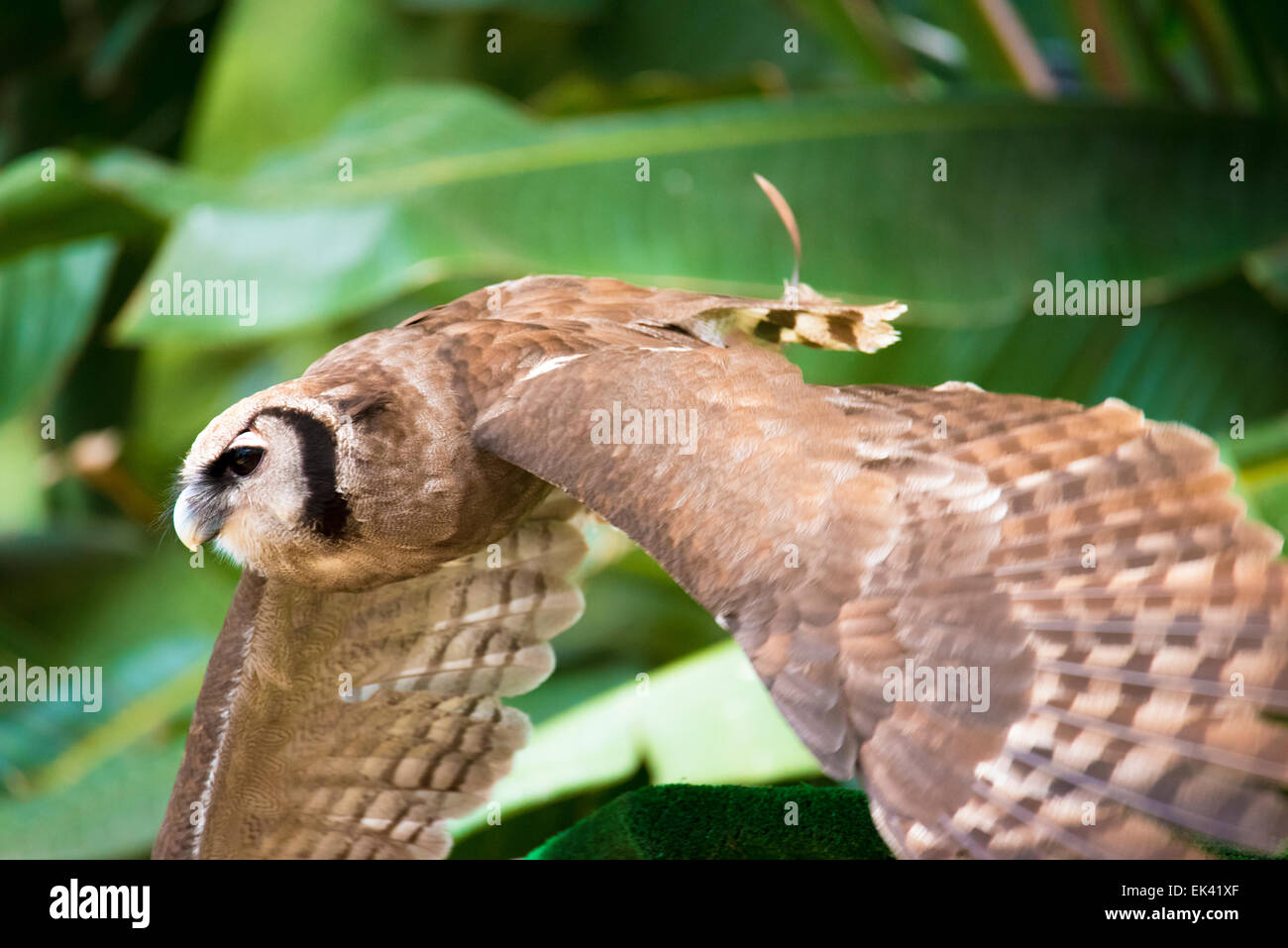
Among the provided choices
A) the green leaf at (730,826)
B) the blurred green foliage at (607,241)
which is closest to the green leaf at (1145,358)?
the blurred green foliage at (607,241)

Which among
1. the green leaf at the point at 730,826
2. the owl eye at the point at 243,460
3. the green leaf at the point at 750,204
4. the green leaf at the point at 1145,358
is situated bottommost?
the green leaf at the point at 730,826

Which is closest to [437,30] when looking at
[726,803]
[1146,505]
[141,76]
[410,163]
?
[141,76]

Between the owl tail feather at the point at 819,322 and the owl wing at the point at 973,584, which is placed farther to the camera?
the owl tail feather at the point at 819,322

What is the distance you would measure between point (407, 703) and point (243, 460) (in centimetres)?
54

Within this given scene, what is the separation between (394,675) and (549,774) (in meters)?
0.25

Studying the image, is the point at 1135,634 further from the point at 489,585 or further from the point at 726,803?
the point at 489,585

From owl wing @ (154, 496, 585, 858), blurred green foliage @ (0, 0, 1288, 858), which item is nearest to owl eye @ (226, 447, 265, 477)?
blurred green foliage @ (0, 0, 1288, 858)

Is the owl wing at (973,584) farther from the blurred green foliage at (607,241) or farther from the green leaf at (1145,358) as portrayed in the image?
the green leaf at (1145,358)

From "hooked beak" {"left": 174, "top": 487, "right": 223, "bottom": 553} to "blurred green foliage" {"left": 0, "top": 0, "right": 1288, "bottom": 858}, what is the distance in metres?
0.22

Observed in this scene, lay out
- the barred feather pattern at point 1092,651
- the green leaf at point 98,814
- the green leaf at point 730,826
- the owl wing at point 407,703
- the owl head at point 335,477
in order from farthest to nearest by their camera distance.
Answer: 1. the green leaf at point 98,814
2. the owl wing at point 407,703
3. the green leaf at point 730,826
4. the owl head at point 335,477
5. the barred feather pattern at point 1092,651

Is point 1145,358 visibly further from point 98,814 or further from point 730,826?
point 98,814

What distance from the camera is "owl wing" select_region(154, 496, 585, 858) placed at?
1623 mm

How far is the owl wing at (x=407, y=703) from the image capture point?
1623 mm

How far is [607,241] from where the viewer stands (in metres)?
1.99
